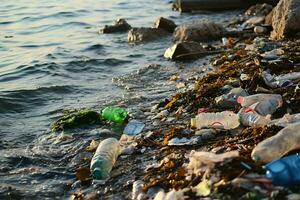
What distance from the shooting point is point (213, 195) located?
3320 mm

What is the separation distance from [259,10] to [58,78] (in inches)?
294

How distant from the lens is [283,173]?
3.26 m

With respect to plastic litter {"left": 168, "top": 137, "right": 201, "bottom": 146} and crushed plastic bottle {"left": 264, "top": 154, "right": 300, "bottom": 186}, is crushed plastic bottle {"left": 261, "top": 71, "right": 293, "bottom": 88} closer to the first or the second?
plastic litter {"left": 168, "top": 137, "right": 201, "bottom": 146}

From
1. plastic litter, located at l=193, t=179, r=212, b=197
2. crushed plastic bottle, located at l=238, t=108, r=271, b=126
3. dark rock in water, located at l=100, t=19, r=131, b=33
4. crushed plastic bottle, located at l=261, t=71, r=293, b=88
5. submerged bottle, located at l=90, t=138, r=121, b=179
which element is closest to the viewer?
plastic litter, located at l=193, t=179, r=212, b=197

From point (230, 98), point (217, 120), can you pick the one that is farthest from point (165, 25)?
point (217, 120)

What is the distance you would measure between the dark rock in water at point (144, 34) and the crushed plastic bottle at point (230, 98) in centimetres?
696

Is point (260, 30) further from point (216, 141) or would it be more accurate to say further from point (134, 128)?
point (216, 141)

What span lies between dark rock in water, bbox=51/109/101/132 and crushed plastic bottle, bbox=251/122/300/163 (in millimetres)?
3068

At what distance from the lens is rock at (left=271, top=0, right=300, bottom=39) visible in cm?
952

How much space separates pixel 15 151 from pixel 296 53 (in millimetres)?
4507

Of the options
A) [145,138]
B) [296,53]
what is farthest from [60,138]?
[296,53]

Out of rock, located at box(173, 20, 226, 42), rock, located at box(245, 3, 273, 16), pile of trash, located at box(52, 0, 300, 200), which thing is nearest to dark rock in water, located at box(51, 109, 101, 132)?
pile of trash, located at box(52, 0, 300, 200)

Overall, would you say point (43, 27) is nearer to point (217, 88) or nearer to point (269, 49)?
point (269, 49)

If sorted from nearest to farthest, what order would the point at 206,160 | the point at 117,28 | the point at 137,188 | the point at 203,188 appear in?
the point at 203,188 → the point at 206,160 → the point at 137,188 → the point at 117,28
